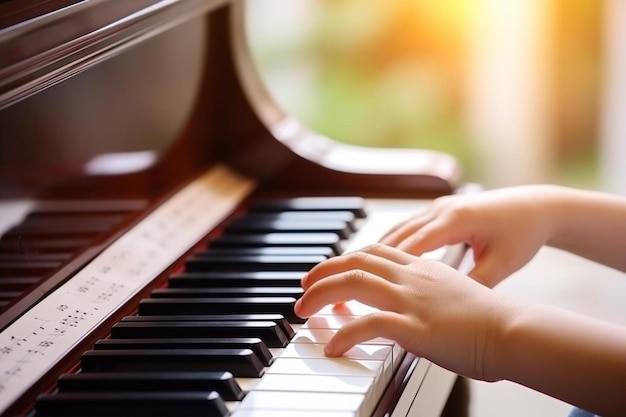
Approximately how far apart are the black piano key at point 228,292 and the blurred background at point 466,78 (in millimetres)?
2351

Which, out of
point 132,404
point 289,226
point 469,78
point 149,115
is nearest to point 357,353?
point 132,404

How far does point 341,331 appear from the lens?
1.05 metres

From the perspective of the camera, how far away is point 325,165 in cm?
169

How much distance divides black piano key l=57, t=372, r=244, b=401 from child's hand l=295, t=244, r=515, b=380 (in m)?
0.13

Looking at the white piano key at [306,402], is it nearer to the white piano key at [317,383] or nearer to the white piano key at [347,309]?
the white piano key at [317,383]

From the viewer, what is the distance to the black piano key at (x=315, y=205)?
1.58 meters

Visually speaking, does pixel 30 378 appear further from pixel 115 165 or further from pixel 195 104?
pixel 195 104

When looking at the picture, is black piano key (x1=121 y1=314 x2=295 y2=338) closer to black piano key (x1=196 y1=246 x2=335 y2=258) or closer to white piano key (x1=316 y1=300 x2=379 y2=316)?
white piano key (x1=316 y1=300 x2=379 y2=316)

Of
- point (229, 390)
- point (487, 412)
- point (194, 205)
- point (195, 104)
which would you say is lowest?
point (487, 412)

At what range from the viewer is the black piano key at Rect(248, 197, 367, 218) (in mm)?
1576

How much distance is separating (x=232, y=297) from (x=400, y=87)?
2512 mm

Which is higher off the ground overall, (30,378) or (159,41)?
(159,41)

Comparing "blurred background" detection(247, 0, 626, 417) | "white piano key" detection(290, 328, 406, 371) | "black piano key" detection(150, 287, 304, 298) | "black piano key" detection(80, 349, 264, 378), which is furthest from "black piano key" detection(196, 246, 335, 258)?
"blurred background" detection(247, 0, 626, 417)

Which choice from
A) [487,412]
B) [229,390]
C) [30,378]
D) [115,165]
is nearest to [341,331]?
[229,390]
